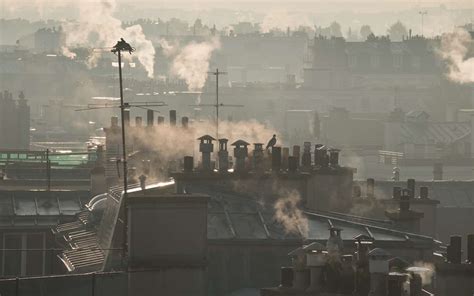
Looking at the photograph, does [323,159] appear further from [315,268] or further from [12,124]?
[12,124]

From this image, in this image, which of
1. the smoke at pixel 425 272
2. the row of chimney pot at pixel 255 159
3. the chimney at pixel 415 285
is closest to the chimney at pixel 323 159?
the row of chimney pot at pixel 255 159

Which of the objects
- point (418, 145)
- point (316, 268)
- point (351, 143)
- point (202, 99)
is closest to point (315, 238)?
point (316, 268)

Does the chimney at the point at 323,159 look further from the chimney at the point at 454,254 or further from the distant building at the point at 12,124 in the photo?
the distant building at the point at 12,124

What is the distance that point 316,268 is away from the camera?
22250mm

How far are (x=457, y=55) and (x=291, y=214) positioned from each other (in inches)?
5322

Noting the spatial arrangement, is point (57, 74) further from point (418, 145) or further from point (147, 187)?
point (147, 187)

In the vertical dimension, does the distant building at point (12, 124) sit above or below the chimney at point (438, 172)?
above

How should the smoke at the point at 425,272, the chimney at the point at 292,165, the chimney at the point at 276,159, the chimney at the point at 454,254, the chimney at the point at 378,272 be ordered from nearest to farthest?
the chimney at the point at 378,272 < the smoke at the point at 425,272 < the chimney at the point at 454,254 < the chimney at the point at 276,159 < the chimney at the point at 292,165

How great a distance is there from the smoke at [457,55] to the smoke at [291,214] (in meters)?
108

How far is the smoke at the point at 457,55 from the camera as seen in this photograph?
148150 millimetres

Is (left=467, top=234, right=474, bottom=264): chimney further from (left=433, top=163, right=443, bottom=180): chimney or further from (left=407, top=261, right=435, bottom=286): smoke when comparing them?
(left=433, top=163, right=443, bottom=180): chimney

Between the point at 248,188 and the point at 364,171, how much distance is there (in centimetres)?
5927

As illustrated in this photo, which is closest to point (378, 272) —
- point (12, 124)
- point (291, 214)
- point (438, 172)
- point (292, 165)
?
point (291, 214)

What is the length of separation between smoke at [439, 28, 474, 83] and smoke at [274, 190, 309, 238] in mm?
108365
